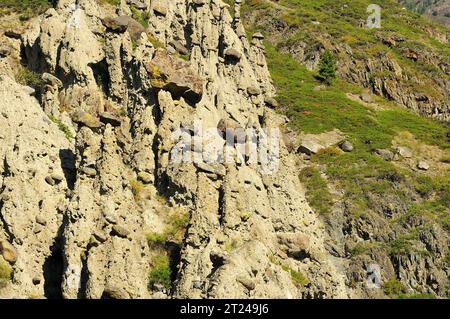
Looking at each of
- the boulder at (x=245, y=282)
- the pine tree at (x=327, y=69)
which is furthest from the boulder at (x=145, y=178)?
the pine tree at (x=327, y=69)

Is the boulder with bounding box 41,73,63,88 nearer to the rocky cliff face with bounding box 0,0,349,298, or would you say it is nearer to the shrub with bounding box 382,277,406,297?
the rocky cliff face with bounding box 0,0,349,298

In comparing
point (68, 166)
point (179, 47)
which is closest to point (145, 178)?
point (68, 166)

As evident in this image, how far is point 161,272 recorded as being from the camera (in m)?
28.2

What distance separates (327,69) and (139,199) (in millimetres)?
56594

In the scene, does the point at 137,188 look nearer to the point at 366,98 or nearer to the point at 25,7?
the point at 25,7

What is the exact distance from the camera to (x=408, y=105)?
84438 millimetres

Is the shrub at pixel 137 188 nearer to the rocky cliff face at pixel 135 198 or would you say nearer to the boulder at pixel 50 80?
the rocky cliff face at pixel 135 198

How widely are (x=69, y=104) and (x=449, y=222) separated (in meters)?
26.6

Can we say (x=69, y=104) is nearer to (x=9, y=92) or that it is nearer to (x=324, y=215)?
(x=9, y=92)

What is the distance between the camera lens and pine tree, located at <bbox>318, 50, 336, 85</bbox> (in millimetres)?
83875

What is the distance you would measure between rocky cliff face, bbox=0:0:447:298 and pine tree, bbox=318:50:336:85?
4330 cm

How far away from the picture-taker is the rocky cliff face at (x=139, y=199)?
27.2 m
